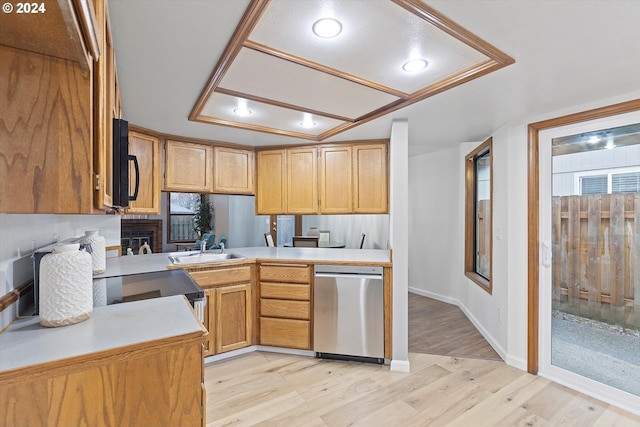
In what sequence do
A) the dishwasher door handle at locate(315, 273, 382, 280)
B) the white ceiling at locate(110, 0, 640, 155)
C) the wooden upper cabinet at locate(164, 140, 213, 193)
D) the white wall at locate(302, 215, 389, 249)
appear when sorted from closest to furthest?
the white ceiling at locate(110, 0, 640, 155) < the dishwasher door handle at locate(315, 273, 382, 280) < the wooden upper cabinet at locate(164, 140, 213, 193) < the white wall at locate(302, 215, 389, 249)

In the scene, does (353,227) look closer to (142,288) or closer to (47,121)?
(142,288)

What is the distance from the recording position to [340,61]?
5.28ft

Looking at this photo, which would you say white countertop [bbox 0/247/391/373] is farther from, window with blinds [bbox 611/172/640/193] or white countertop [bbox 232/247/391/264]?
window with blinds [bbox 611/172/640/193]

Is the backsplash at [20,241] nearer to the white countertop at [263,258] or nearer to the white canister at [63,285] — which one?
the white canister at [63,285]

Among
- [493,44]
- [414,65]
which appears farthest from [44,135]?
[493,44]

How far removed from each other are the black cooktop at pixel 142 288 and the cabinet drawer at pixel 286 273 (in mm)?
1010

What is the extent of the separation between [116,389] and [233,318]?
201 centimetres

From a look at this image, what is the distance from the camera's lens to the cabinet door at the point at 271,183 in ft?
11.3

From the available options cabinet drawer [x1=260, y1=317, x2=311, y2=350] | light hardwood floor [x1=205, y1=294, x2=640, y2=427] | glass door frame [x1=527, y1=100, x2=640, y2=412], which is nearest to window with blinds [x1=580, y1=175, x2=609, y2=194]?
glass door frame [x1=527, y1=100, x2=640, y2=412]

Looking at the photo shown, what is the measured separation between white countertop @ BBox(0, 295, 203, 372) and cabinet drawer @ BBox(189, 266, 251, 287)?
1377 mm

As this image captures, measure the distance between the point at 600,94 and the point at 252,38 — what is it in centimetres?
234

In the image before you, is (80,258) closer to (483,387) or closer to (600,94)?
(483,387)

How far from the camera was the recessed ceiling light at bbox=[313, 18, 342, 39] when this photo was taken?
4.18 feet

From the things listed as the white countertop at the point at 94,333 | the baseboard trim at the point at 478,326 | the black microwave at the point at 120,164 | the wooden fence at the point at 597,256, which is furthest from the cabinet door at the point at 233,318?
the wooden fence at the point at 597,256
